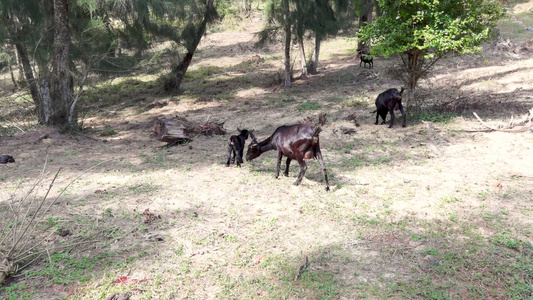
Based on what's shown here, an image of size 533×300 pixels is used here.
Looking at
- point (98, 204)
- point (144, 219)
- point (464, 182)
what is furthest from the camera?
point (464, 182)

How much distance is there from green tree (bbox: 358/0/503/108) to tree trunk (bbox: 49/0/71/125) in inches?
377

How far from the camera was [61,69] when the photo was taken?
12469 mm

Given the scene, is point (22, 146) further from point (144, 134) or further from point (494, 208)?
point (494, 208)

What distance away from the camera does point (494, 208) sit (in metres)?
6.30

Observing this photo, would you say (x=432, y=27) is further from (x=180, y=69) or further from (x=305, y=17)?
(x=180, y=69)

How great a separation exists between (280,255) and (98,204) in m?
3.52

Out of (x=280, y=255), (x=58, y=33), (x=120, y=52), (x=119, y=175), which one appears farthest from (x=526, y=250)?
(x=120, y=52)

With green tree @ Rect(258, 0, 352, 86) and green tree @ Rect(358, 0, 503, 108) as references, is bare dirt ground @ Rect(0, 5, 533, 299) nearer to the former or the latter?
green tree @ Rect(358, 0, 503, 108)

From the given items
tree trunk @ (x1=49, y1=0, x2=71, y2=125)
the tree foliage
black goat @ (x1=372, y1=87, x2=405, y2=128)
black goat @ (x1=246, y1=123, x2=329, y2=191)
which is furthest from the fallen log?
black goat @ (x1=372, y1=87, x2=405, y2=128)

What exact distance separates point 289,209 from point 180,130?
5.83 m

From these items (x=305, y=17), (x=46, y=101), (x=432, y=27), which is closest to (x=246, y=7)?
(x=305, y=17)

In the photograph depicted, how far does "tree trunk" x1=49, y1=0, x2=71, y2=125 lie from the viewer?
12.2 metres

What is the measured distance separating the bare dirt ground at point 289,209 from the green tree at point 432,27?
2.25 metres

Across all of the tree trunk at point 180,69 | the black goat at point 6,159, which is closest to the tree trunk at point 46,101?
the black goat at point 6,159
